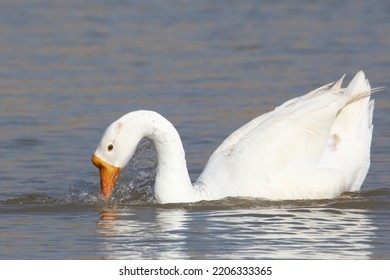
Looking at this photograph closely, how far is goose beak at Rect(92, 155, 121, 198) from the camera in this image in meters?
11.3

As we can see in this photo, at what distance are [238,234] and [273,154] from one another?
64.4 inches

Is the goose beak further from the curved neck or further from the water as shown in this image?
the curved neck

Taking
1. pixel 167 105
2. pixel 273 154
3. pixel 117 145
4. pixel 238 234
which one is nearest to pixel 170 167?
pixel 117 145

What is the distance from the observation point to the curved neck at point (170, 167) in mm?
11320

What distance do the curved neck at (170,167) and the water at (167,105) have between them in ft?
0.48

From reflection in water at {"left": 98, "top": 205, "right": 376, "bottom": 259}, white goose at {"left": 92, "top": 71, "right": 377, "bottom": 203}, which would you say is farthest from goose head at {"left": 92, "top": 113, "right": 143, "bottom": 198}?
reflection in water at {"left": 98, "top": 205, "right": 376, "bottom": 259}

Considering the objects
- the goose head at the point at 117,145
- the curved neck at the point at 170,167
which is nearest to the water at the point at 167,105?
the curved neck at the point at 170,167

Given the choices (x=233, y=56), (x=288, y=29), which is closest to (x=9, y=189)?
(x=233, y=56)

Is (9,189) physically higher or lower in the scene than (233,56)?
lower

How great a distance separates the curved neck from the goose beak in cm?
→ 44

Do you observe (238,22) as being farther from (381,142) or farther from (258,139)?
(258,139)

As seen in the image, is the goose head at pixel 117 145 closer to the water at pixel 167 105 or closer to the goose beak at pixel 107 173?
the goose beak at pixel 107 173

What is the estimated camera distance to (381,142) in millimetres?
14641

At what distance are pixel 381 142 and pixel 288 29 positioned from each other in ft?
26.1
